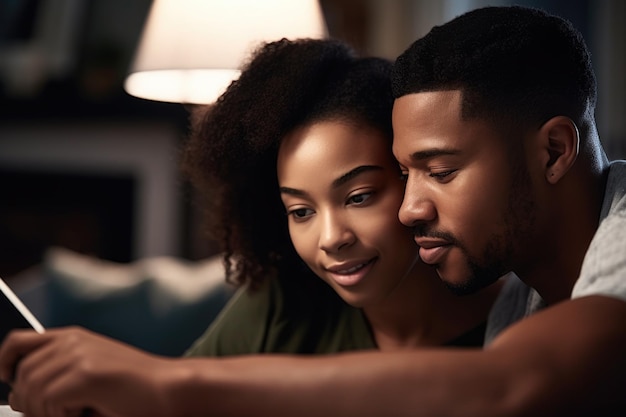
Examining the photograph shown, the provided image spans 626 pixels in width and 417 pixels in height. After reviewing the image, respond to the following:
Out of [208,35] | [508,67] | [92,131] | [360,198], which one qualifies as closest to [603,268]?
[508,67]

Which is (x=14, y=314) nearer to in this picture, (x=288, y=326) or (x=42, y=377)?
(x=42, y=377)

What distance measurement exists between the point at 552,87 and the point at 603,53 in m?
2.52

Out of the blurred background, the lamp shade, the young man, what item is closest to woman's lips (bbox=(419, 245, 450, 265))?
the young man

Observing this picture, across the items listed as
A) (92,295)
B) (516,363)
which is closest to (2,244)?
(92,295)

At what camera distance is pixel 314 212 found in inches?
41.8

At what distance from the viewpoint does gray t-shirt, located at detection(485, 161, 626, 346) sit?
0.72m

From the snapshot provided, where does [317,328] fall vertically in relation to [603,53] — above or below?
below

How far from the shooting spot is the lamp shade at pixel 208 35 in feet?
4.88

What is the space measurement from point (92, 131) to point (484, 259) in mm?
2917

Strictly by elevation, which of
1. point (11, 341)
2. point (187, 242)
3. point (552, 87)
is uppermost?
point (552, 87)

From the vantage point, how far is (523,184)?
86 cm

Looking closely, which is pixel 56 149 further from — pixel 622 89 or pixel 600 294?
pixel 600 294

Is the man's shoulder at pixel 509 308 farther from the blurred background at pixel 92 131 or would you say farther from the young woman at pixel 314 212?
the blurred background at pixel 92 131

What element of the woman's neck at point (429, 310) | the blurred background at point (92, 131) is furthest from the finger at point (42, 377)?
the blurred background at point (92, 131)
